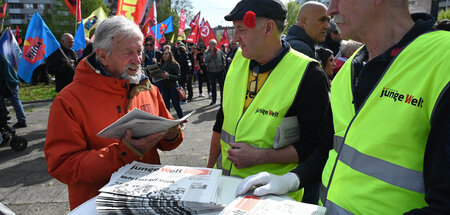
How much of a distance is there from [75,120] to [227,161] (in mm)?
950

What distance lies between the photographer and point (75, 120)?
174cm

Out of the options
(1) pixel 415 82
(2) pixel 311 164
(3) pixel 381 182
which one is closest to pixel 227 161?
(2) pixel 311 164

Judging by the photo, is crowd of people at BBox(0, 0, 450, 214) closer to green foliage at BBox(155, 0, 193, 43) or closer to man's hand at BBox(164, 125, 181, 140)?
man's hand at BBox(164, 125, 181, 140)

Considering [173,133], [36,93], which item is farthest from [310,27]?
[36,93]

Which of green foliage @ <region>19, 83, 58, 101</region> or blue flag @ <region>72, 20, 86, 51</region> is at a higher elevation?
blue flag @ <region>72, 20, 86, 51</region>

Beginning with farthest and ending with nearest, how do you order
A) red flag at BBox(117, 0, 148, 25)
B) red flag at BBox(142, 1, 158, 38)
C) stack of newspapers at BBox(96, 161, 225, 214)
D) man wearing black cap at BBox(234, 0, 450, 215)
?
red flag at BBox(142, 1, 158, 38), red flag at BBox(117, 0, 148, 25), stack of newspapers at BBox(96, 161, 225, 214), man wearing black cap at BBox(234, 0, 450, 215)

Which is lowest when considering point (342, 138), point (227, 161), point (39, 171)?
point (39, 171)

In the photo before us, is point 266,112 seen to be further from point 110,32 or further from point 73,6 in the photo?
point 73,6

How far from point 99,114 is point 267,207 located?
1215 millimetres

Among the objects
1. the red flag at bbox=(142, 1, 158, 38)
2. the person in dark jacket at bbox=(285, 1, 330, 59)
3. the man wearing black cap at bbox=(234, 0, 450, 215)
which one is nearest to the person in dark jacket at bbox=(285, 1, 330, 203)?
the person in dark jacket at bbox=(285, 1, 330, 59)

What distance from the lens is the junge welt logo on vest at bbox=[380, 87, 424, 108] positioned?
0.96 metres

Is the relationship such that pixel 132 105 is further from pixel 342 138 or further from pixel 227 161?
pixel 342 138

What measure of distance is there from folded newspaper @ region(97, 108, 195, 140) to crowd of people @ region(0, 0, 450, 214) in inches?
1.9

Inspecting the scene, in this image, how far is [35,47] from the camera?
6562 millimetres
